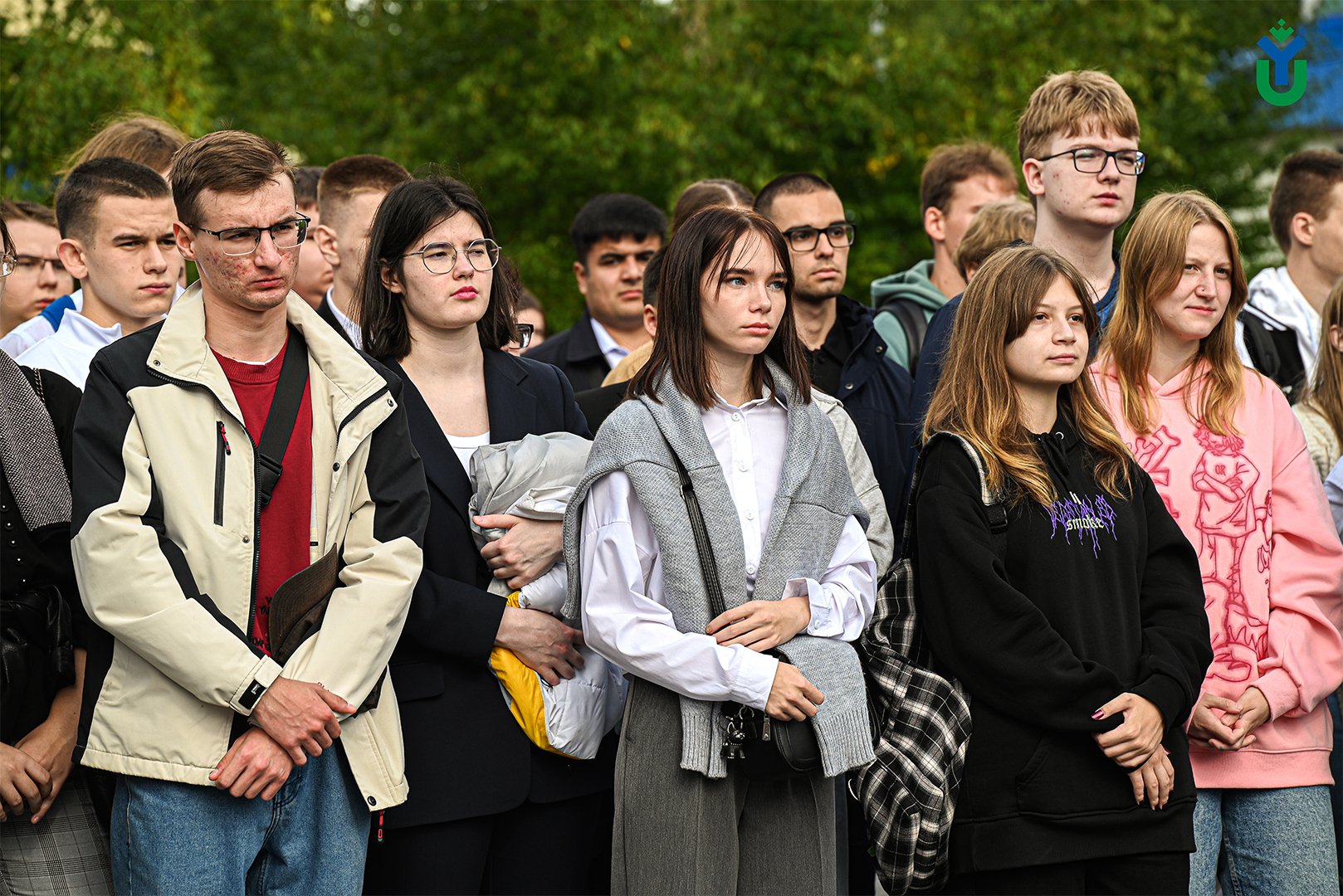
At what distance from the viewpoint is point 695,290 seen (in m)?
3.95

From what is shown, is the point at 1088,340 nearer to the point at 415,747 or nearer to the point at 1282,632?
the point at 1282,632

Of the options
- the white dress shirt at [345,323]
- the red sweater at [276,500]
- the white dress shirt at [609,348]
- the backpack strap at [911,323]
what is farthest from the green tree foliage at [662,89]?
the red sweater at [276,500]

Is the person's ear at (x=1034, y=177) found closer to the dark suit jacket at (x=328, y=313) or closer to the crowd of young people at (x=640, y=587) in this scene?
the crowd of young people at (x=640, y=587)

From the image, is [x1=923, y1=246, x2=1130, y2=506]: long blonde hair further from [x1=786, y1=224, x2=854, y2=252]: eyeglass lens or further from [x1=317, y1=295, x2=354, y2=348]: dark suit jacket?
[x1=317, y1=295, x2=354, y2=348]: dark suit jacket

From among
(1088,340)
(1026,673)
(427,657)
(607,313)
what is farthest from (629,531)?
(607,313)

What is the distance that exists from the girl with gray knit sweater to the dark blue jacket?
3.19 ft

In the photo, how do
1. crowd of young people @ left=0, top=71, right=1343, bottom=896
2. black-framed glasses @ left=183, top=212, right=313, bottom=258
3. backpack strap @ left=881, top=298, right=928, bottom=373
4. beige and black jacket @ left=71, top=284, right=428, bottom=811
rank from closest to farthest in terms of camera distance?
beige and black jacket @ left=71, top=284, right=428, bottom=811
crowd of young people @ left=0, top=71, right=1343, bottom=896
black-framed glasses @ left=183, top=212, right=313, bottom=258
backpack strap @ left=881, top=298, right=928, bottom=373

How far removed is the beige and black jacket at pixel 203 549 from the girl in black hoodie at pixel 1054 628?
1519mm

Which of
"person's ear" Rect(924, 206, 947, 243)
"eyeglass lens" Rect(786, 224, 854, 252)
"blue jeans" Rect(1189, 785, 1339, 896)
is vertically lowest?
"blue jeans" Rect(1189, 785, 1339, 896)

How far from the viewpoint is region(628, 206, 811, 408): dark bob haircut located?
3.92m

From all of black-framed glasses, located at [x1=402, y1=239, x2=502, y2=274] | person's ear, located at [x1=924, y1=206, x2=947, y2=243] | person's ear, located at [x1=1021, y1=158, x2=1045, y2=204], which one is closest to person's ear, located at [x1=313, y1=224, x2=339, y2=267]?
black-framed glasses, located at [x1=402, y1=239, x2=502, y2=274]

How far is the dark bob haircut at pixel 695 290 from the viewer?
392cm

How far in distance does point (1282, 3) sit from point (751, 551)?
18.0 meters

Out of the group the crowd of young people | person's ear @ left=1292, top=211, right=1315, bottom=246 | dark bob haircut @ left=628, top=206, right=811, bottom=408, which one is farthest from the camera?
person's ear @ left=1292, top=211, right=1315, bottom=246
